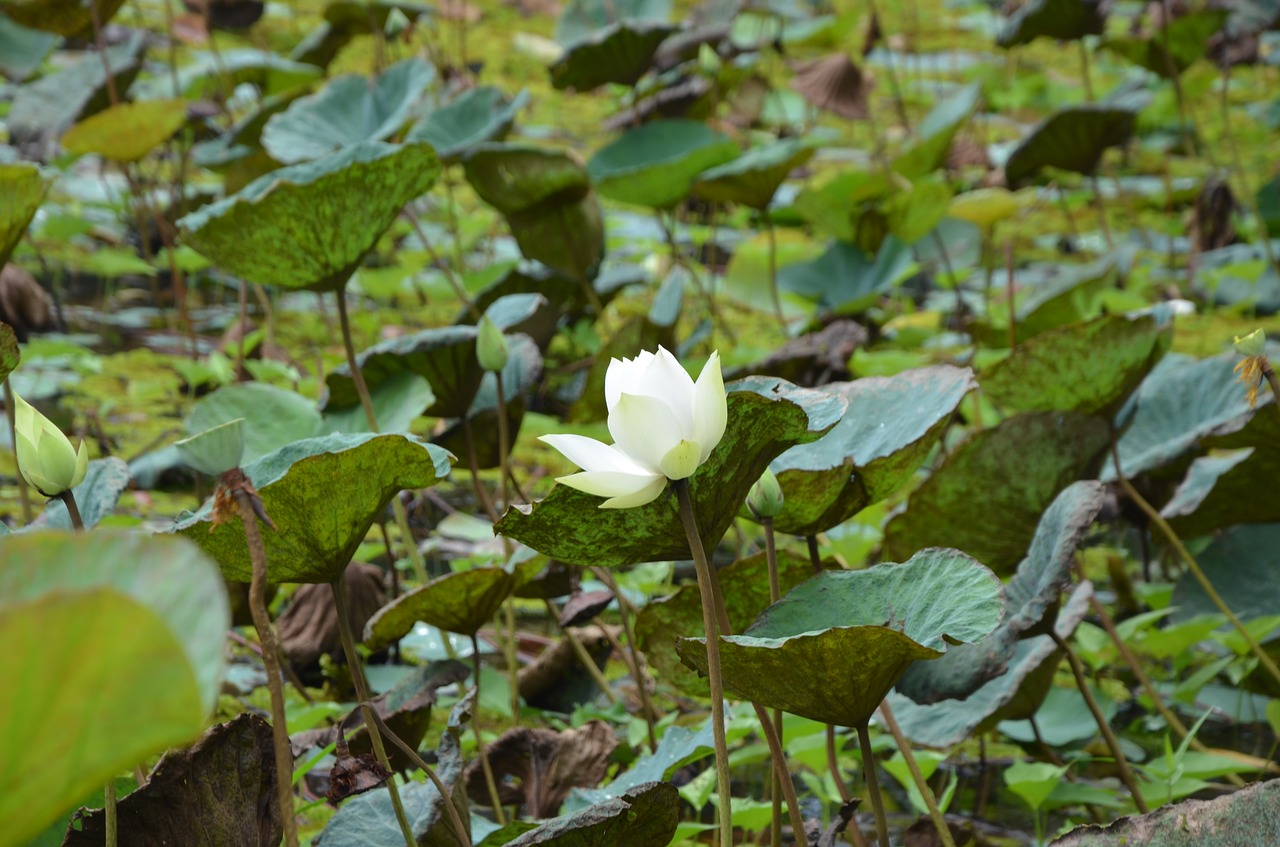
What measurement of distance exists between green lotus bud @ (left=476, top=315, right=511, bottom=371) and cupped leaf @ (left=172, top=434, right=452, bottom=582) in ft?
0.78

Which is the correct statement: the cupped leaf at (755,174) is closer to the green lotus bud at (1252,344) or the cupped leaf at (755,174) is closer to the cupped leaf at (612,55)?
the cupped leaf at (612,55)

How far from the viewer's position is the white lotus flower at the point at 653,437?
1.28ft

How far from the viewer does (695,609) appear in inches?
25.2

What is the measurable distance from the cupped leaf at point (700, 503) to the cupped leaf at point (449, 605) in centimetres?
16

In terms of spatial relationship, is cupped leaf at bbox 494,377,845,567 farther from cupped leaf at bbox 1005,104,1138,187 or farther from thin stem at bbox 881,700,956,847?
cupped leaf at bbox 1005,104,1138,187

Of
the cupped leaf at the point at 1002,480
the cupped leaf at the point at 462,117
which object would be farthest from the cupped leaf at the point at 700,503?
the cupped leaf at the point at 462,117

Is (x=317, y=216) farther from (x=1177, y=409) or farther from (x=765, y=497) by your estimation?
(x=1177, y=409)

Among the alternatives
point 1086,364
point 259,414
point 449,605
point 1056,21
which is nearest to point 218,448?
point 449,605

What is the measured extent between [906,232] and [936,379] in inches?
40.6

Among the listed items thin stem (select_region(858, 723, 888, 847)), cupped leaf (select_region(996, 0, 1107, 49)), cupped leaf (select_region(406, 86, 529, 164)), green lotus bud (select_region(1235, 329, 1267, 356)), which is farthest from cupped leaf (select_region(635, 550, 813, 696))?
cupped leaf (select_region(996, 0, 1107, 49))

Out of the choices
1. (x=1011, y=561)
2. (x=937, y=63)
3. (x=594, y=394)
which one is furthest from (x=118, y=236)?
(x=937, y=63)

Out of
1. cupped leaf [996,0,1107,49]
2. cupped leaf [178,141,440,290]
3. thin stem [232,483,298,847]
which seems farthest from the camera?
cupped leaf [996,0,1107,49]

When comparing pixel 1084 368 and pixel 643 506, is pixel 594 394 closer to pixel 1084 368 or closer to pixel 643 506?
pixel 1084 368

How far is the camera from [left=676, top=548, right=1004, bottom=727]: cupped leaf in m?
0.43
